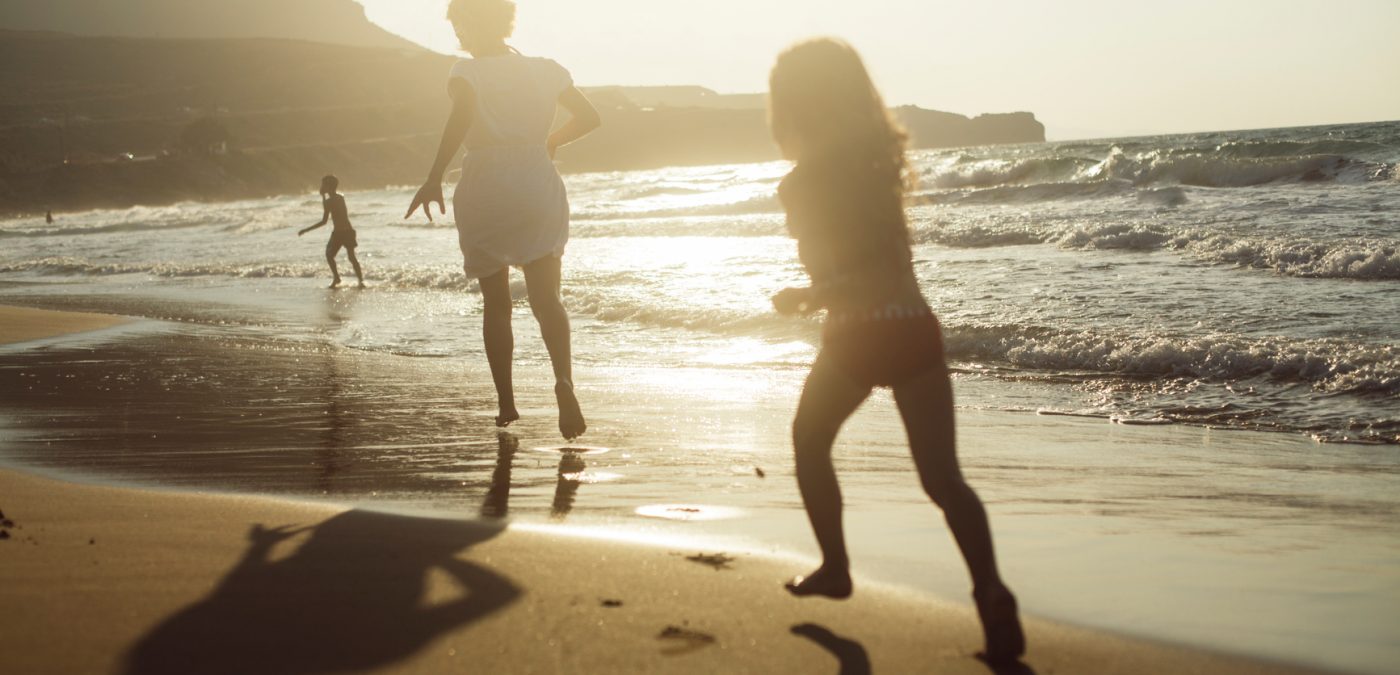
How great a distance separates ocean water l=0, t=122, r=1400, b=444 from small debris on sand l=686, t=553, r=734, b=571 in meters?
1.04

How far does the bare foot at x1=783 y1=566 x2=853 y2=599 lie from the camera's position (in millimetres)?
2938

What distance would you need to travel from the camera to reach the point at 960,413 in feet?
21.1

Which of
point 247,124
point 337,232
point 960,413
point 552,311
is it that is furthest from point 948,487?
point 247,124

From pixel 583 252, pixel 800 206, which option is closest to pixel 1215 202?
pixel 583 252

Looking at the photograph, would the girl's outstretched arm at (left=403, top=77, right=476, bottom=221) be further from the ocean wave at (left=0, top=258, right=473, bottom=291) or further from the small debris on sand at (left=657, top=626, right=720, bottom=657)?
the ocean wave at (left=0, top=258, right=473, bottom=291)

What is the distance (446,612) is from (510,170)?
2.74 meters

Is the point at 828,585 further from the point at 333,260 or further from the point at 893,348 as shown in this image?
the point at 333,260

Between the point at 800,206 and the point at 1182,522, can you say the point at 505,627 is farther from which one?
the point at 1182,522

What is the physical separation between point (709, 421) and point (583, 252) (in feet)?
45.8

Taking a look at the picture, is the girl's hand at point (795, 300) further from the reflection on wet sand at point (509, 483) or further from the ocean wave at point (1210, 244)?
the ocean wave at point (1210, 244)

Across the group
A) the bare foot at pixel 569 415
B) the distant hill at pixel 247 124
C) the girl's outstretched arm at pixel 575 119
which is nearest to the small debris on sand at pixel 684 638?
the bare foot at pixel 569 415

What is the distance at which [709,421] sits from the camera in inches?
238

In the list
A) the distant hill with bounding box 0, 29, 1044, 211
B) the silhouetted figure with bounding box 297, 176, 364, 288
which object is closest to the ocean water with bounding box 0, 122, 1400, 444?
the silhouetted figure with bounding box 297, 176, 364, 288

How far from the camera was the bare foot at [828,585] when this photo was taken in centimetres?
294
